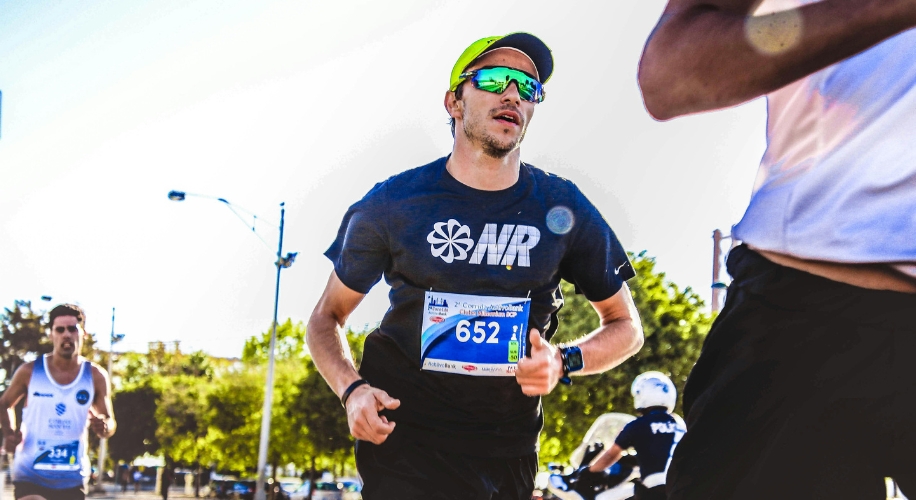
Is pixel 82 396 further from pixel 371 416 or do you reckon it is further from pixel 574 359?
pixel 574 359

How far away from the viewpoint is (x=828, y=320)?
1644 millimetres

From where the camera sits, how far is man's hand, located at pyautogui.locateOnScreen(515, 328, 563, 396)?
317 centimetres

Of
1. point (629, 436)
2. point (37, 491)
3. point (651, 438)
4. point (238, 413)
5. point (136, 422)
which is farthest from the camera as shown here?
point (136, 422)

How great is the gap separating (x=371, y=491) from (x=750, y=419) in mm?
2314

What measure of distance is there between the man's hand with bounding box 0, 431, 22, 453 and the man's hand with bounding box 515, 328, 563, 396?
672 centimetres

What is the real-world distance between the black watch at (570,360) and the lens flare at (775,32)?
240 cm

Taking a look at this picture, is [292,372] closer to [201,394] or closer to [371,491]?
[201,394]

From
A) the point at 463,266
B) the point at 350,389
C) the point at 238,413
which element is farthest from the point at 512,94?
the point at 238,413

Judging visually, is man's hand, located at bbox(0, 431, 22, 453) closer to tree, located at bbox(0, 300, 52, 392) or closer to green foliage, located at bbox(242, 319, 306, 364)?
green foliage, located at bbox(242, 319, 306, 364)

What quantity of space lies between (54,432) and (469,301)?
20.1ft

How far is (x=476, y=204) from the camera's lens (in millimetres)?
3963

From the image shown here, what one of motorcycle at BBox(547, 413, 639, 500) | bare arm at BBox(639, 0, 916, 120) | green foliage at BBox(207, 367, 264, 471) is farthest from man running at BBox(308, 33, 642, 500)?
green foliage at BBox(207, 367, 264, 471)

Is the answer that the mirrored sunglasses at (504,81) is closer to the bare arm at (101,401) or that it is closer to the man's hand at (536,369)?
the man's hand at (536,369)

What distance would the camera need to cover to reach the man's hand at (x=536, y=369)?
3.17 m
